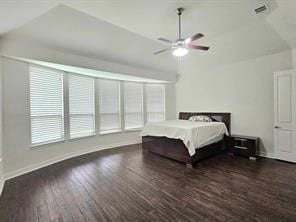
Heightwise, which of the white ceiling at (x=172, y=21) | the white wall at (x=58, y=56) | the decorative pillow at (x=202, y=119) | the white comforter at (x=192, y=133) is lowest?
the white comforter at (x=192, y=133)

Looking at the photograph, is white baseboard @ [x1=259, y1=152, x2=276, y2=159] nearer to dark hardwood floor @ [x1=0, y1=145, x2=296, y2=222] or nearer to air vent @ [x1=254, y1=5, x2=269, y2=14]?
dark hardwood floor @ [x1=0, y1=145, x2=296, y2=222]

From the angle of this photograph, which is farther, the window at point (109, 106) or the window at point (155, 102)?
the window at point (155, 102)

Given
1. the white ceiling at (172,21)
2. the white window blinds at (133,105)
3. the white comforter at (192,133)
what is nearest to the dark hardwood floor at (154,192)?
the white comforter at (192,133)

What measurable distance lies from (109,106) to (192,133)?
3.28 m

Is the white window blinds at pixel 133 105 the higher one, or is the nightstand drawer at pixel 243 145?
the white window blinds at pixel 133 105

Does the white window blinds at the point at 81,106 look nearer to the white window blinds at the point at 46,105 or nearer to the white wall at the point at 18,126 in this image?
the white window blinds at the point at 46,105

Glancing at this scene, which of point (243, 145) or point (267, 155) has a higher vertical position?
point (243, 145)

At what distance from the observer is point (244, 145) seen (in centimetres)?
443

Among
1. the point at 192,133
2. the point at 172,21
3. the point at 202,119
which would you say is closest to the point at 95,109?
the point at 192,133

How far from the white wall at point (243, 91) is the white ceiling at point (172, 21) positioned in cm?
41

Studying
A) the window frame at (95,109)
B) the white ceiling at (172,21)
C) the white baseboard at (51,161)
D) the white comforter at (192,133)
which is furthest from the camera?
the window frame at (95,109)

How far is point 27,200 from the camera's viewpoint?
8.11 ft

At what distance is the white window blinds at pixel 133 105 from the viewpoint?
246 inches

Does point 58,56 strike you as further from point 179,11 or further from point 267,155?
point 267,155
